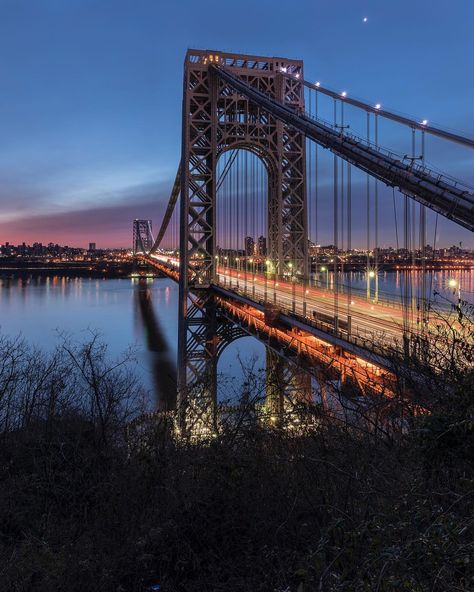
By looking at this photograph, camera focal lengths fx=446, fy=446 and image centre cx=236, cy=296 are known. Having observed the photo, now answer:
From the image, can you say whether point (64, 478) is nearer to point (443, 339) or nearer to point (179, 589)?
point (179, 589)

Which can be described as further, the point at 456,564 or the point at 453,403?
the point at 453,403

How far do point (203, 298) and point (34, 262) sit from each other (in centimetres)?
12983

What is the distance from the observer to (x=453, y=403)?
4.27m

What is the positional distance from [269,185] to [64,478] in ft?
62.4

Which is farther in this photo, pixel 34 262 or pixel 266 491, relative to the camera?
pixel 34 262

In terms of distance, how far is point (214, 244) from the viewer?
2295 centimetres

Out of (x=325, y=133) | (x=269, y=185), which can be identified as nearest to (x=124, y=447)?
(x=325, y=133)

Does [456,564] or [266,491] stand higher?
[456,564]

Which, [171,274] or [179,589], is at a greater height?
[171,274]

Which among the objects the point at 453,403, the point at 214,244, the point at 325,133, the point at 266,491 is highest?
the point at 325,133

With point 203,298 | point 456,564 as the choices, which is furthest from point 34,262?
point 456,564

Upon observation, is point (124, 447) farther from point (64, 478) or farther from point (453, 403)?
point (453, 403)

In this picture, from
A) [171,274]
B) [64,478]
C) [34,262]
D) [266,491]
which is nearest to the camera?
[266,491]

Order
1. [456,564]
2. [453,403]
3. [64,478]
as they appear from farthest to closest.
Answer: [64,478] < [453,403] < [456,564]
